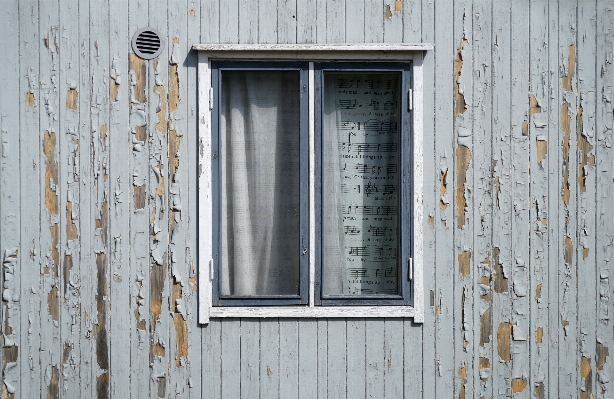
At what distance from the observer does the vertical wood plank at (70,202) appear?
136 inches

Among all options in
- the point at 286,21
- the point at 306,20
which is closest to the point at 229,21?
the point at 286,21

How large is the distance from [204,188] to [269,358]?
1068mm

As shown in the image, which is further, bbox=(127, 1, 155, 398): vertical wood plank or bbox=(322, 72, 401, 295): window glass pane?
bbox=(322, 72, 401, 295): window glass pane

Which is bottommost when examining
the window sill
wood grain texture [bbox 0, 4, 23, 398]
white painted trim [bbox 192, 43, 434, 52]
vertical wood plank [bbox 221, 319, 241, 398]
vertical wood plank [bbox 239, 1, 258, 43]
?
vertical wood plank [bbox 221, 319, 241, 398]

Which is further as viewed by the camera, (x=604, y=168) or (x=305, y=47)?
(x=604, y=168)

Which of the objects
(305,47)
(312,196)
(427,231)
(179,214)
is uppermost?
(305,47)

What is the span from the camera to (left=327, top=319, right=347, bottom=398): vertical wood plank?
11.5ft

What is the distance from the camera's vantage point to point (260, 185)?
11.7 ft

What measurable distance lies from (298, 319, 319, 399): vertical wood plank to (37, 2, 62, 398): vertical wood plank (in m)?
1.42

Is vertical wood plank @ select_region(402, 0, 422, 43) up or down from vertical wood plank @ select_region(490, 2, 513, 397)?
up

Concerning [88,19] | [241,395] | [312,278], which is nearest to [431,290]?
[312,278]

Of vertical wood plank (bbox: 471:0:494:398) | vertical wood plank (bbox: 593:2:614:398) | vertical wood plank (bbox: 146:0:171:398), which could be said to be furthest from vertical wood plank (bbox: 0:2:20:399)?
vertical wood plank (bbox: 593:2:614:398)

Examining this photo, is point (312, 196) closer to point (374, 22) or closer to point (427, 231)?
point (427, 231)

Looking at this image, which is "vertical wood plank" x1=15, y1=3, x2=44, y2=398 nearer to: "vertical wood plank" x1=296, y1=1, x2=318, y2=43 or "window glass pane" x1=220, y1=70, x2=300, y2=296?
"window glass pane" x1=220, y1=70, x2=300, y2=296
